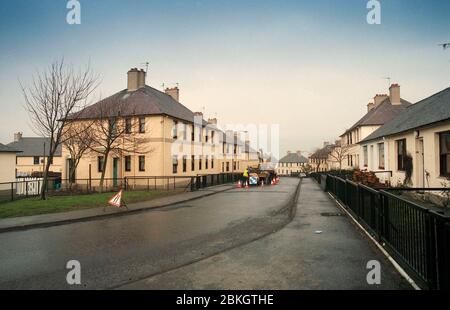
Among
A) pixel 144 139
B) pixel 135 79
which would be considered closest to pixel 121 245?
pixel 144 139

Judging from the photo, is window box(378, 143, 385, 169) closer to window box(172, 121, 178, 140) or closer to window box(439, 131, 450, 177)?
window box(439, 131, 450, 177)

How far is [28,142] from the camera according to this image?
2194 inches

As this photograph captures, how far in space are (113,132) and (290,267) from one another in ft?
63.2

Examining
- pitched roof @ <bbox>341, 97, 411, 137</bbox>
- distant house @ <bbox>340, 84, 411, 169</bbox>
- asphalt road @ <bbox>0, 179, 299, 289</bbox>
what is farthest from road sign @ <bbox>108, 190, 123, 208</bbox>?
pitched roof @ <bbox>341, 97, 411, 137</bbox>

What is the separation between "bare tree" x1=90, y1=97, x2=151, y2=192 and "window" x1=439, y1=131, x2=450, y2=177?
1909 cm

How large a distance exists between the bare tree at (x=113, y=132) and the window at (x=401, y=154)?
62.0ft

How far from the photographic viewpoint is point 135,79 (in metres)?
30.9

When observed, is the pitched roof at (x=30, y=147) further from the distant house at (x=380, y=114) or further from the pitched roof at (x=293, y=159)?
the pitched roof at (x=293, y=159)

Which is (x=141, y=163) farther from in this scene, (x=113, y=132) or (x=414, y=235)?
(x=414, y=235)

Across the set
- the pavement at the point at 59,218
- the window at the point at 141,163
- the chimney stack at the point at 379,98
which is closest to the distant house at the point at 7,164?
the window at the point at 141,163

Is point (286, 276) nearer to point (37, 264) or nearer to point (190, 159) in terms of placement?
point (37, 264)

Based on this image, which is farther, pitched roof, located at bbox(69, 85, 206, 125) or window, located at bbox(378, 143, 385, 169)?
pitched roof, located at bbox(69, 85, 206, 125)

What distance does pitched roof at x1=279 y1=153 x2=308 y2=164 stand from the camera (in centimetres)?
12019
